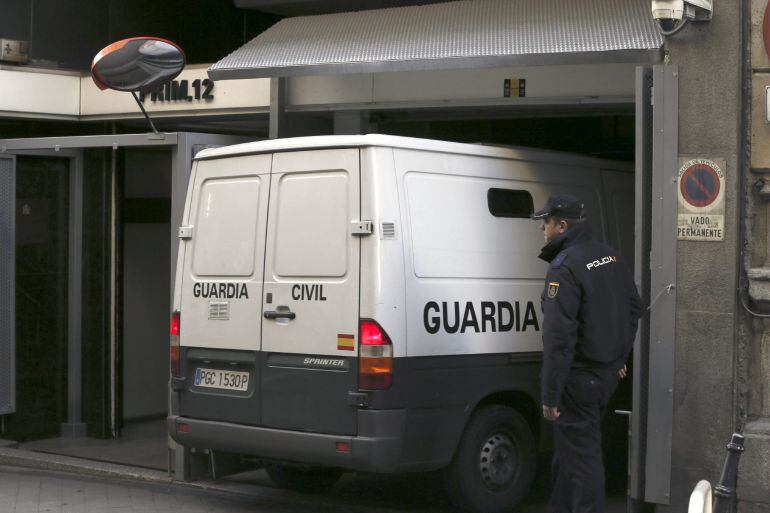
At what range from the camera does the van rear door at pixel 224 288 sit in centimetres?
770

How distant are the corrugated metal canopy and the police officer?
4.30ft

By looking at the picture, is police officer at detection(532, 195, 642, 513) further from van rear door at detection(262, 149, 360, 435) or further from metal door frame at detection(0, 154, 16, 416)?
metal door frame at detection(0, 154, 16, 416)

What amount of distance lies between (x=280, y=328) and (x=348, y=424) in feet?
2.48

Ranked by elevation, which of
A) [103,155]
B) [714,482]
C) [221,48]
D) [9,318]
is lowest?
[714,482]

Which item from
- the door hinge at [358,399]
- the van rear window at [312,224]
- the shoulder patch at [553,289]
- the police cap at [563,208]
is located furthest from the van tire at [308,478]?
the police cap at [563,208]

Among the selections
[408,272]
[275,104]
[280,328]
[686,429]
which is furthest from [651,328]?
[275,104]

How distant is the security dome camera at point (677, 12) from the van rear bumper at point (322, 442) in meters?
2.68

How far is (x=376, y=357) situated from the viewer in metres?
7.11

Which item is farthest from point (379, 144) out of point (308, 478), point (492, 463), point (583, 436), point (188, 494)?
point (188, 494)

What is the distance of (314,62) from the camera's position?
9.02 meters

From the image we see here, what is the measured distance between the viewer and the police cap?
7.16 m

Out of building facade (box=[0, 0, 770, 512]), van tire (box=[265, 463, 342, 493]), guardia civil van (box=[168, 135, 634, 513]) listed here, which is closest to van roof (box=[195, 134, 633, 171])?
guardia civil van (box=[168, 135, 634, 513])

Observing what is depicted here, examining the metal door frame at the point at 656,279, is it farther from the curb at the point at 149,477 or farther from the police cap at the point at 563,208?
the curb at the point at 149,477

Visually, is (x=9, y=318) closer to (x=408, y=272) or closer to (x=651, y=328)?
(x=408, y=272)
